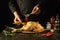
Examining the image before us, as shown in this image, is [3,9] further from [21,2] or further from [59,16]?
[59,16]

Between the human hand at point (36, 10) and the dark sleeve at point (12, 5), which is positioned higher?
the dark sleeve at point (12, 5)

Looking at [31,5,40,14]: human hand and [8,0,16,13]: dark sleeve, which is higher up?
[8,0,16,13]: dark sleeve

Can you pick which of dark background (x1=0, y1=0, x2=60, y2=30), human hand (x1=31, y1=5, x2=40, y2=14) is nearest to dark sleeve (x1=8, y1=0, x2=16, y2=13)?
dark background (x1=0, y1=0, x2=60, y2=30)

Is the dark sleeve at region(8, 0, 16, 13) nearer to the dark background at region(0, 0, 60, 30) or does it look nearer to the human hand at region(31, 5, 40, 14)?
the dark background at region(0, 0, 60, 30)

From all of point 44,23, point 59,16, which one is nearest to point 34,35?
point 44,23

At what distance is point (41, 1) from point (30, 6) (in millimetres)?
87

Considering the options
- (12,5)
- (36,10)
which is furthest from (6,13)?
(36,10)

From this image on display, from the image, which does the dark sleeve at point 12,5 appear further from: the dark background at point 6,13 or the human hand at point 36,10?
the human hand at point 36,10

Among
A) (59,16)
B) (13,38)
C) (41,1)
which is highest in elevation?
(41,1)

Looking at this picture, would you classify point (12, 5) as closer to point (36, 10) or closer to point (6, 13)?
point (6, 13)

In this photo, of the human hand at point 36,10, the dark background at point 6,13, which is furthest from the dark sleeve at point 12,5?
the human hand at point 36,10

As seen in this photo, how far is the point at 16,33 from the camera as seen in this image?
134 cm

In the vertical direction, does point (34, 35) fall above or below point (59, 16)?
below

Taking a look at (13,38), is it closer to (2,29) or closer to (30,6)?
(2,29)
